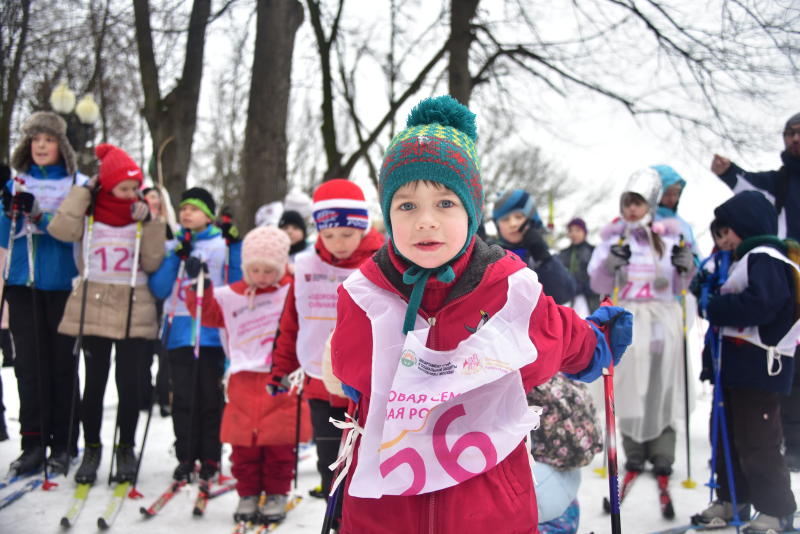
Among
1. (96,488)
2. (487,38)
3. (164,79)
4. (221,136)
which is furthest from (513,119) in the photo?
(221,136)

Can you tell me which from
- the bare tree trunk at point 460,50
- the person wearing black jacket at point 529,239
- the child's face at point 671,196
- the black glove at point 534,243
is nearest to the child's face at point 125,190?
the person wearing black jacket at point 529,239

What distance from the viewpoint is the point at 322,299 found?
308cm

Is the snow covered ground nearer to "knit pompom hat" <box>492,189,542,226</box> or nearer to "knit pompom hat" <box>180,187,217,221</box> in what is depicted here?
"knit pompom hat" <box>492,189,542,226</box>

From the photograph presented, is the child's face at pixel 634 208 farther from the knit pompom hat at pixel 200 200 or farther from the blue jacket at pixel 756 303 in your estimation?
the knit pompom hat at pixel 200 200

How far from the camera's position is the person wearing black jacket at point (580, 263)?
8.40 meters

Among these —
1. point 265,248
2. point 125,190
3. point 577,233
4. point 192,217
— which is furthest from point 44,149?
point 577,233

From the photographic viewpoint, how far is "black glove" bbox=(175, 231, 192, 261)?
411cm

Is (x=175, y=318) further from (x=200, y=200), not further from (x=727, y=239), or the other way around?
(x=727, y=239)

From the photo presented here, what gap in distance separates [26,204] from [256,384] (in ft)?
5.98

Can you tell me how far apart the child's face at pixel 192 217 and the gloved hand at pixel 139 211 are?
11.1 inches

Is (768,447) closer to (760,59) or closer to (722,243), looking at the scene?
(722,243)

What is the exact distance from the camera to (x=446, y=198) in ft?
5.65

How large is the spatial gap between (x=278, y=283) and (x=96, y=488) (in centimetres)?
168

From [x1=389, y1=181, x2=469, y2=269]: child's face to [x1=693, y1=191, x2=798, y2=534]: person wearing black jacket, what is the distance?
6.73ft
